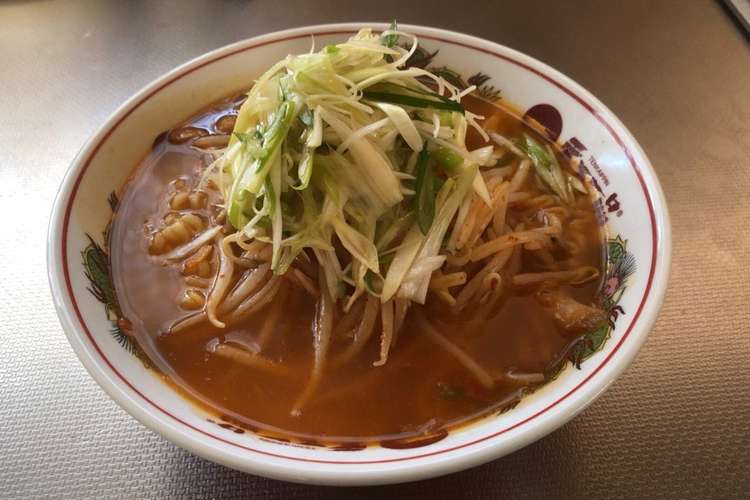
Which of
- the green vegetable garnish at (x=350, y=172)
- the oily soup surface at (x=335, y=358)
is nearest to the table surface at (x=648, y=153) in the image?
the oily soup surface at (x=335, y=358)

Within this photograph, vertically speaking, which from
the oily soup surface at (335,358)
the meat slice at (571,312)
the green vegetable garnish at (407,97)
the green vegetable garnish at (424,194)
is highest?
the green vegetable garnish at (407,97)

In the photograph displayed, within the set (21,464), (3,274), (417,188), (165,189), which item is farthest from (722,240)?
(3,274)

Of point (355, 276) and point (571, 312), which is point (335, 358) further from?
point (571, 312)

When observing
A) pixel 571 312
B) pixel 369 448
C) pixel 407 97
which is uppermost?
pixel 407 97

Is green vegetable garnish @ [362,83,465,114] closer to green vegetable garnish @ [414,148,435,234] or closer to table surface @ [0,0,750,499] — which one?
green vegetable garnish @ [414,148,435,234]

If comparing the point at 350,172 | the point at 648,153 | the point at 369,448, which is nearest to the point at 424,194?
the point at 350,172

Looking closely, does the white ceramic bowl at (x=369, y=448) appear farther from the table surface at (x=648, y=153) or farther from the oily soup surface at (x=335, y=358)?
the table surface at (x=648, y=153)
